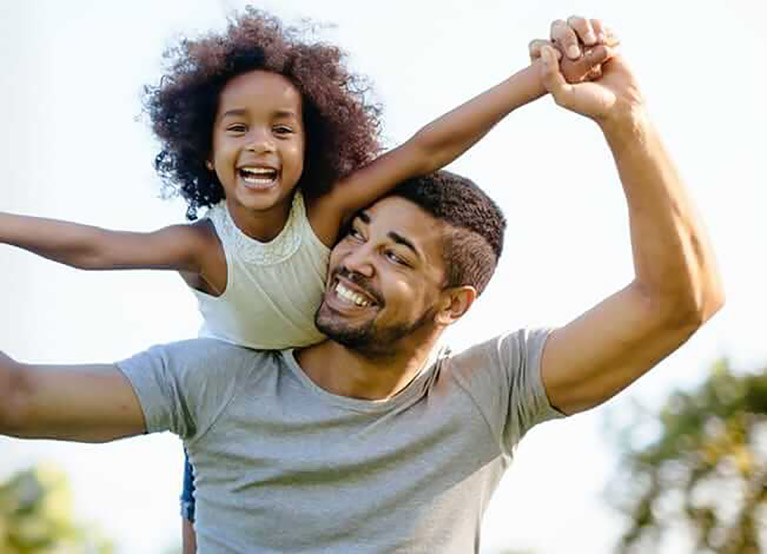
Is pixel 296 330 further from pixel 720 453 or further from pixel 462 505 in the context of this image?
pixel 720 453

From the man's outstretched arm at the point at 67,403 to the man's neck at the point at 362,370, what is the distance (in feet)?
1.58

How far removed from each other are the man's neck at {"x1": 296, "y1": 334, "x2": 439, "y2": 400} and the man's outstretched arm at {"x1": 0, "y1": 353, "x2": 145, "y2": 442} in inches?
19.0

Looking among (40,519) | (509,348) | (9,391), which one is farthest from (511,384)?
(40,519)

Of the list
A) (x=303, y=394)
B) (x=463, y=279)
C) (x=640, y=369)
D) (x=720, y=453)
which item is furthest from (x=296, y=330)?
(x=720, y=453)

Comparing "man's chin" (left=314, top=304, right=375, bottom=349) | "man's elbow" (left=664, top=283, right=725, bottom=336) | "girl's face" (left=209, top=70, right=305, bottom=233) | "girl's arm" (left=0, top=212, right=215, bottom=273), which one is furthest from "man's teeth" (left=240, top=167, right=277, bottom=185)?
"man's elbow" (left=664, top=283, right=725, bottom=336)

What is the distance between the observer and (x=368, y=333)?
4.48 meters

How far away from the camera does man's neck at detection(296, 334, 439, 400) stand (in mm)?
4605

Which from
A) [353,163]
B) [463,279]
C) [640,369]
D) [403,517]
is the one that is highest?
[353,163]

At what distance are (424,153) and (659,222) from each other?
0.64 meters

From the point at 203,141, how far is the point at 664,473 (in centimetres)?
890

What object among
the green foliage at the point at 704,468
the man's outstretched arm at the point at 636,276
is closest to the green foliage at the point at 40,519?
the green foliage at the point at 704,468

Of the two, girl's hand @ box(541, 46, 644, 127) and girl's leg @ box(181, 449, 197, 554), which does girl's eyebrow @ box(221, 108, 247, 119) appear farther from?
girl's leg @ box(181, 449, 197, 554)

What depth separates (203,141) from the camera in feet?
15.5

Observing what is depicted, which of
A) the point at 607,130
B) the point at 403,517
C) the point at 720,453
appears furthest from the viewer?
the point at 720,453
